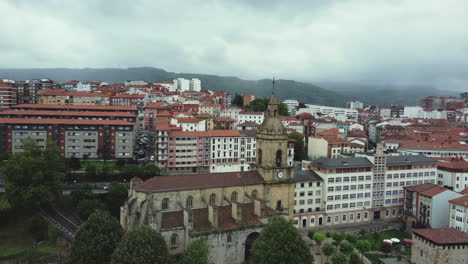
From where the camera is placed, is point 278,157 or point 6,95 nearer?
point 278,157

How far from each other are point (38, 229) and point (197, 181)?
23511 mm

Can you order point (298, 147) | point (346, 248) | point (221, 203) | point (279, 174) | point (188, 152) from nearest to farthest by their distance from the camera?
point (221, 203), point (346, 248), point (279, 174), point (188, 152), point (298, 147)

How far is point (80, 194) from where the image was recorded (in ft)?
190

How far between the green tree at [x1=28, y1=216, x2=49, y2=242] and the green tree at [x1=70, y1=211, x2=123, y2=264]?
13.5m

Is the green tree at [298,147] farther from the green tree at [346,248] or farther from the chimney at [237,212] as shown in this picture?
the chimney at [237,212]

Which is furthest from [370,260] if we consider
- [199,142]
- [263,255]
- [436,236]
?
[199,142]

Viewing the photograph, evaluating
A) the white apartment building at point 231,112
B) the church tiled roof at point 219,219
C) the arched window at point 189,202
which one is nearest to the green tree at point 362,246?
the church tiled roof at point 219,219

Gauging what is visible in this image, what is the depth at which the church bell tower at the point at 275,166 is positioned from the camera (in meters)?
46.7

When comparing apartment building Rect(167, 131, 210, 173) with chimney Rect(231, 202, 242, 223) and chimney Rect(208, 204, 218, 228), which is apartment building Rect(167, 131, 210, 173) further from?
chimney Rect(208, 204, 218, 228)

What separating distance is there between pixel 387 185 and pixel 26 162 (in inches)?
2270

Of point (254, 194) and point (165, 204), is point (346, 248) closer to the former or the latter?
point (254, 194)

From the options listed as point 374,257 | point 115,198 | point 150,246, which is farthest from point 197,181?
point 374,257

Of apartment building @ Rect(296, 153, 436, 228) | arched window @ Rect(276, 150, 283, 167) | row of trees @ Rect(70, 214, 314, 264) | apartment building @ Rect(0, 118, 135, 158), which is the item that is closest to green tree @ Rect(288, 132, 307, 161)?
apartment building @ Rect(296, 153, 436, 228)

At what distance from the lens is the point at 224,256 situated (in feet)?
132
